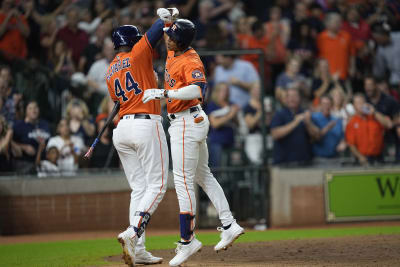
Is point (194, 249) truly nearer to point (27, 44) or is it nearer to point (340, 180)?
point (340, 180)

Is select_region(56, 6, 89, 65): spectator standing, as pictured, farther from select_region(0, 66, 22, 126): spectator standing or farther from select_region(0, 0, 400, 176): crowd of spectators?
select_region(0, 66, 22, 126): spectator standing

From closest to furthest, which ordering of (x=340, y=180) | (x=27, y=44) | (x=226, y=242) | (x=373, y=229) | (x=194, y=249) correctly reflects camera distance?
(x=194, y=249) < (x=226, y=242) < (x=373, y=229) < (x=340, y=180) < (x=27, y=44)

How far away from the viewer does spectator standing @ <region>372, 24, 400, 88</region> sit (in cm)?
1418

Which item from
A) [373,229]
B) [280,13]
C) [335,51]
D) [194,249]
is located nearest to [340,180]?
[373,229]

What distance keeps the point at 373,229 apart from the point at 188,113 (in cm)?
525

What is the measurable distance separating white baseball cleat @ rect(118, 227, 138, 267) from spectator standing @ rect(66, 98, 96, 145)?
4.78m

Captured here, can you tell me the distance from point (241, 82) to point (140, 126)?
595cm

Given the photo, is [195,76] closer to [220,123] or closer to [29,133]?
[29,133]

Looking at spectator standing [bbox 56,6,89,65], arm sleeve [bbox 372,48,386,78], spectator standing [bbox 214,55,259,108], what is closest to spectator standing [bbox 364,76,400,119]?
arm sleeve [bbox 372,48,386,78]

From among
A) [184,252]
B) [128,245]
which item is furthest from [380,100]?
[128,245]

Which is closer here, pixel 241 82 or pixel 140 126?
pixel 140 126

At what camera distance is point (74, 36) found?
12555 mm

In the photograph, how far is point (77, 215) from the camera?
10.9 m

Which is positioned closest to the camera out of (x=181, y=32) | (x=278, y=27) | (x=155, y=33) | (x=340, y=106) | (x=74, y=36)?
(x=181, y=32)
